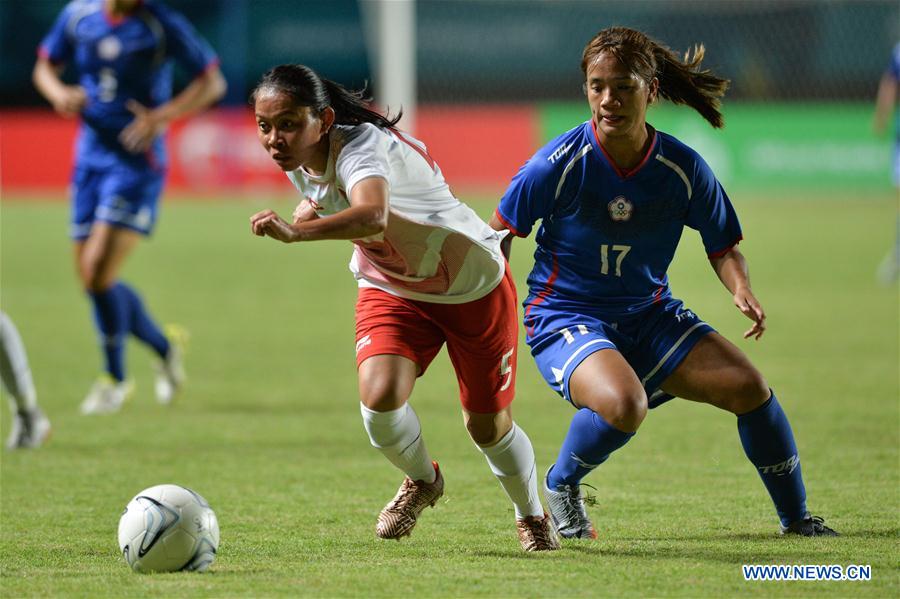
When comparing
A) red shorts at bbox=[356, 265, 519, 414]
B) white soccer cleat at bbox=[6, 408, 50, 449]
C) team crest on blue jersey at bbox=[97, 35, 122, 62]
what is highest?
red shorts at bbox=[356, 265, 519, 414]

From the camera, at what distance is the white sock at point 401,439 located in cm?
447

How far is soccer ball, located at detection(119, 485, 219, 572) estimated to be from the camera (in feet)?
13.7

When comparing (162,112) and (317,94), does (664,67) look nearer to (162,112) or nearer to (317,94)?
(317,94)

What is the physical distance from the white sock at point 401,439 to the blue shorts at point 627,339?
512 millimetres

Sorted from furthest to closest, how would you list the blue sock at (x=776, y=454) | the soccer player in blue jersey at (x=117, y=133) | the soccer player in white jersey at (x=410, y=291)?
the soccer player in blue jersey at (x=117, y=133)
the blue sock at (x=776, y=454)
the soccer player in white jersey at (x=410, y=291)

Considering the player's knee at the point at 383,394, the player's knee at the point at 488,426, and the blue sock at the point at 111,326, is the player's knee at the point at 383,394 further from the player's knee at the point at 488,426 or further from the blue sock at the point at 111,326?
the blue sock at the point at 111,326

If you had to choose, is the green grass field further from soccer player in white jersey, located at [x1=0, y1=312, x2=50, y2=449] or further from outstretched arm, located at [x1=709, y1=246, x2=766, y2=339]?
outstretched arm, located at [x1=709, y1=246, x2=766, y2=339]

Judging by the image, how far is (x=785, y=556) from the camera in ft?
14.3

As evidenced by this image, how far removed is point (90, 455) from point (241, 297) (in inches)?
261

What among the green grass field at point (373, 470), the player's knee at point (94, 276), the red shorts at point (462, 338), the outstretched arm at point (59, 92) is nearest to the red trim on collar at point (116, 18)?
the outstretched arm at point (59, 92)

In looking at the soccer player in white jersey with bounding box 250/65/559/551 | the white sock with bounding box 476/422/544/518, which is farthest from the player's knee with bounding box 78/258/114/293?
the white sock with bounding box 476/422/544/518

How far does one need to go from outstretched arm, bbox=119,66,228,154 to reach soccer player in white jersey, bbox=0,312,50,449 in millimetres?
1799

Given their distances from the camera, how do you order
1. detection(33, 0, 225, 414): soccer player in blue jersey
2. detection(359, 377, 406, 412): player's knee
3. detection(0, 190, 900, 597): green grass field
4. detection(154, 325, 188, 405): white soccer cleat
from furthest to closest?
detection(154, 325, 188, 405): white soccer cleat
detection(33, 0, 225, 414): soccer player in blue jersey
detection(359, 377, 406, 412): player's knee
detection(0, 190, 900, 597): green grass field

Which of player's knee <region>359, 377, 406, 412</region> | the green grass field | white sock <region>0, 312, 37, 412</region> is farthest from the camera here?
white sock <region>0, 312, 37, 412</region>
